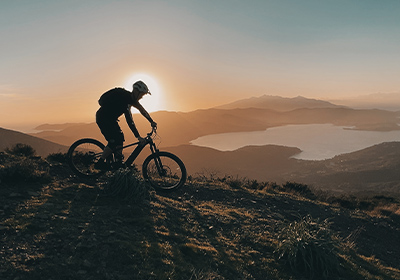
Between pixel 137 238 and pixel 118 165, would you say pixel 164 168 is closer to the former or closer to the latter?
pixel 118 165

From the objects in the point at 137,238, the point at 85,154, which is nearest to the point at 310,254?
the point at 137,238

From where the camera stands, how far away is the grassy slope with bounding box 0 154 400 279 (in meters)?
3.73

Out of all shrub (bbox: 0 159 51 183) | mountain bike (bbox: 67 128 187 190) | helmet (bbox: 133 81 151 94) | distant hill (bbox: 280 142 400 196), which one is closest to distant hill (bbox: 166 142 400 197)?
distant hill (bbox: 280 142 400 196)

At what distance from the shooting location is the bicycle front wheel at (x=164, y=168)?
24.2 ft

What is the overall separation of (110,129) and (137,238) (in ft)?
11.4

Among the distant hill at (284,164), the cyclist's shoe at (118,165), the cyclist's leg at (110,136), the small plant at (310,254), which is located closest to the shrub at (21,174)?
the cyclist's leg at (110,136)

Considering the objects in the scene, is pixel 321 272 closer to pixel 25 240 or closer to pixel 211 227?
pixel 211 227

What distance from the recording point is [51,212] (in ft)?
16.8

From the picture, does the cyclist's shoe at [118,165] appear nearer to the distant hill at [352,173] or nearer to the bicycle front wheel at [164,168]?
the bicycle front wheel at [164,168]

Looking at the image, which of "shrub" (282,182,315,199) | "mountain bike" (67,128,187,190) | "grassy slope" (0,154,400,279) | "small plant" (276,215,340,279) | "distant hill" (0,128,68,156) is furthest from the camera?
"distant hill" (0,128,68,156)

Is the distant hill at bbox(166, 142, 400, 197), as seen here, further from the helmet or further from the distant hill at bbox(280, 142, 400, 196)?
the helmet

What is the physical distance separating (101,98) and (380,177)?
524 feet

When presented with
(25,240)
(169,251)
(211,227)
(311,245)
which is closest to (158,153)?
(211,227)

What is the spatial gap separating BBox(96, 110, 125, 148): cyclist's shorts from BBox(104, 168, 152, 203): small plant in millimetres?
995
